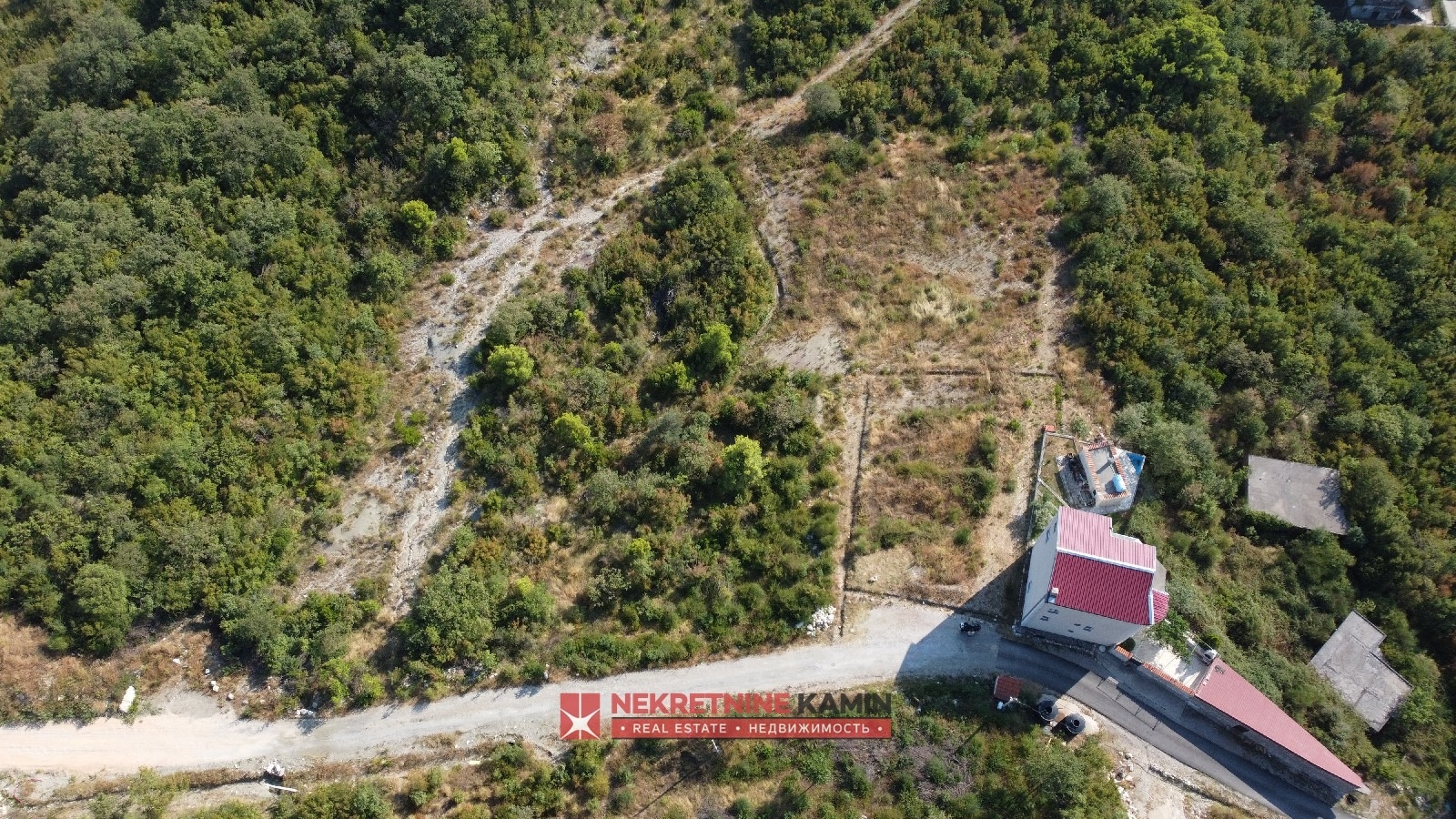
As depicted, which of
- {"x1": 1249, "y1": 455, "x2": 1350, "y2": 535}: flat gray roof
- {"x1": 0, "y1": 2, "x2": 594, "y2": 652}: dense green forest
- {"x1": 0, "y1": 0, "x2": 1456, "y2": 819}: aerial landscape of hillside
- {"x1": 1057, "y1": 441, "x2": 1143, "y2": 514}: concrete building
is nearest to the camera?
{"x1": 0, "y1": 0, "x2": 1456, "y2": 819}: aerial landscape of hillside

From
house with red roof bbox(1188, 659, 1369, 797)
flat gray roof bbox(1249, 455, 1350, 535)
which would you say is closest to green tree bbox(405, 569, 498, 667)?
house with red roof bbox(1188, 659, 1369, 797)

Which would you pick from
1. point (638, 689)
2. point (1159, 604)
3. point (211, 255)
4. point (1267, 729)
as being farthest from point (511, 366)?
point (1267, 729)

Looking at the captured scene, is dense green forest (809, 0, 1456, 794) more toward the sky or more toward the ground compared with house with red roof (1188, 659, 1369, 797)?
more toward the sky

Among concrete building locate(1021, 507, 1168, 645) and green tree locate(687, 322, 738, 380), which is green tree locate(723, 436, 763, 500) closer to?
green tree locate(687, 322, 738, 380)

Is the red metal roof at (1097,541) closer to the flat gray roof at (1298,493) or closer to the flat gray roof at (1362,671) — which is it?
the flat gray roof at (1298,493)

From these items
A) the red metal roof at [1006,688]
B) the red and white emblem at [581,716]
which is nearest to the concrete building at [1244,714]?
the red metal roof at [1006,688]

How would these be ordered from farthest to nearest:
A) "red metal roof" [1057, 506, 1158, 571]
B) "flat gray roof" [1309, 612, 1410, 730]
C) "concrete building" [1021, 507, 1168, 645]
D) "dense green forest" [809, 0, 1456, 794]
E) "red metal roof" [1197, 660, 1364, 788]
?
"dense green forest" [809, 0, 1456, 794], "flat gray roof" [1309, 612, 1410, 730], "red metal roof" [1197, 660, 1364, 788], "red metal roof" [1057, 506, 1158, 571], "concrete building" [1021, 507, 1168, 645]
